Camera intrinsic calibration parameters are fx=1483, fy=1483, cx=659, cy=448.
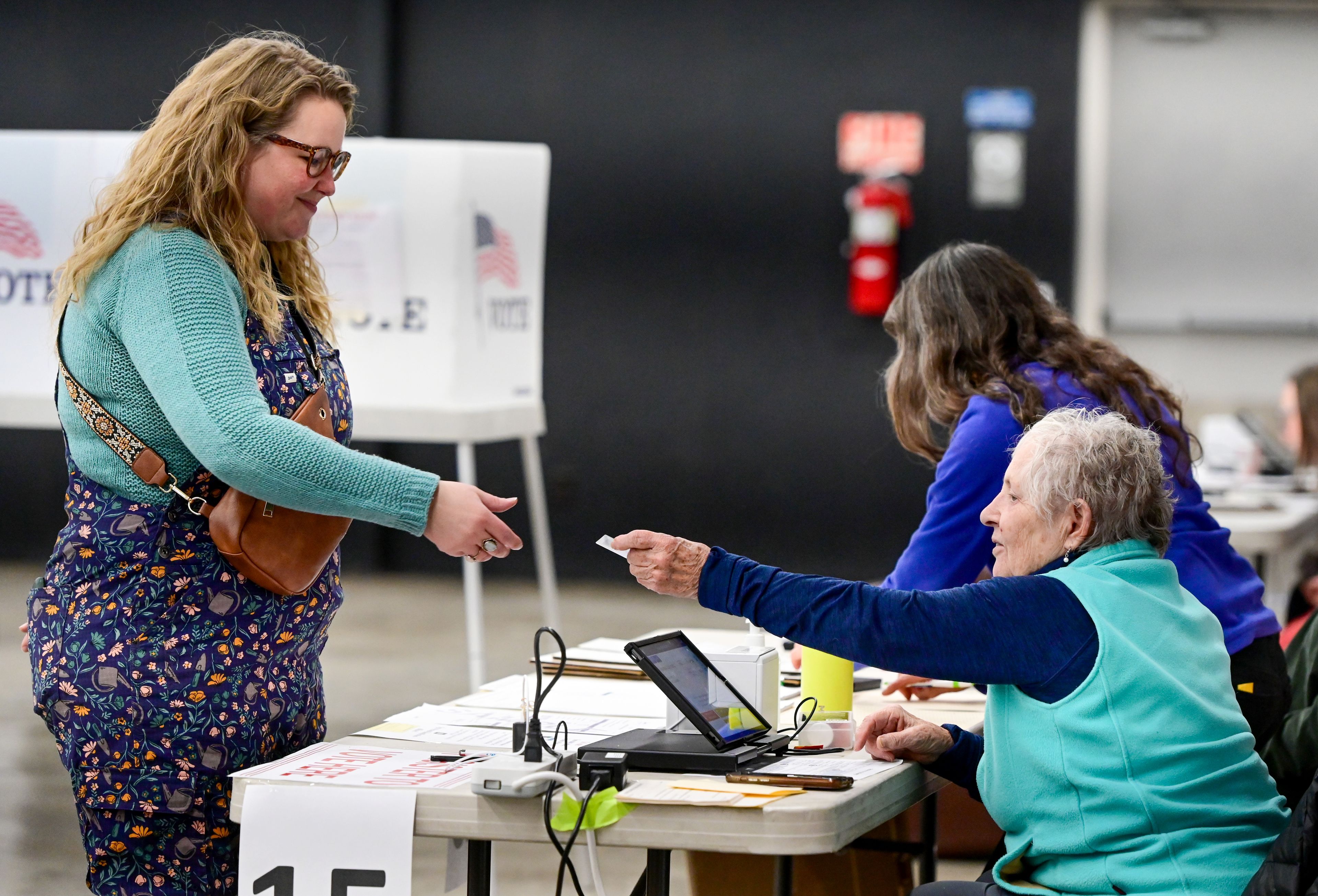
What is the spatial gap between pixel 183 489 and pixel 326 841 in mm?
433

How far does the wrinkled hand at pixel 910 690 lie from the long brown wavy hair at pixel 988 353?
1.23ft

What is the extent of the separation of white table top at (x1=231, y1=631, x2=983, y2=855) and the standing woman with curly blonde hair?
5.8 inches

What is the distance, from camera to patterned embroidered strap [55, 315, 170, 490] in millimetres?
1666

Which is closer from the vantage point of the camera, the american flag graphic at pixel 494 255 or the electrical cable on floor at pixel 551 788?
the electrical cable on floor at pixel 551 788

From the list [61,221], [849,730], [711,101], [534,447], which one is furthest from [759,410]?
[849,730]

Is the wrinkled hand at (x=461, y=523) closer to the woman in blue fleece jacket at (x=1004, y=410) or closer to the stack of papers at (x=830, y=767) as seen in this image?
the stack of papers at (x=830, y=767)

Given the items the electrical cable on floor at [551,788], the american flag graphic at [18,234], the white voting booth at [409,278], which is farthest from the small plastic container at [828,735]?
the american flag graphic at [18,234]

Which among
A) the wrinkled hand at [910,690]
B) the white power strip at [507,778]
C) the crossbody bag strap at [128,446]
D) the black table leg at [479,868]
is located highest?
the crossbody bag strap at [128,446]

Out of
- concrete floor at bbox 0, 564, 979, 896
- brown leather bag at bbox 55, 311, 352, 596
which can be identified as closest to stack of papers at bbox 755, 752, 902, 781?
brown leather bag at bbox 55, 311, 352, 596

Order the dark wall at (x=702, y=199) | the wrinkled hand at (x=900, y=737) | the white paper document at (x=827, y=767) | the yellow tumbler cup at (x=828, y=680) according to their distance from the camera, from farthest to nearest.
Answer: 1. the dark wall at (x=702, y=199)
2. the yellow tumbler cup at (x=828, y=680)
3. the wrinkled hand at (x=900, y=737)
4. the white paper document at (x=827, y=767)

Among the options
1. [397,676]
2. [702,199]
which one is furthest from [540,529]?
[702,199]

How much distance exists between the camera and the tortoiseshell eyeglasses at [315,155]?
5.76 ft

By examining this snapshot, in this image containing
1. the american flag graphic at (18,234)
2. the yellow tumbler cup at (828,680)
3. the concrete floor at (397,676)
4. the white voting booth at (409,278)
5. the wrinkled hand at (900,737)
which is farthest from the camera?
the american flag graphic at (18,234)

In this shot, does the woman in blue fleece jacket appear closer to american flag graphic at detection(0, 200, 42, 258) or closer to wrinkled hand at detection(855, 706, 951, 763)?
wrinkled hand at detection(855, 706, 951, 763)
